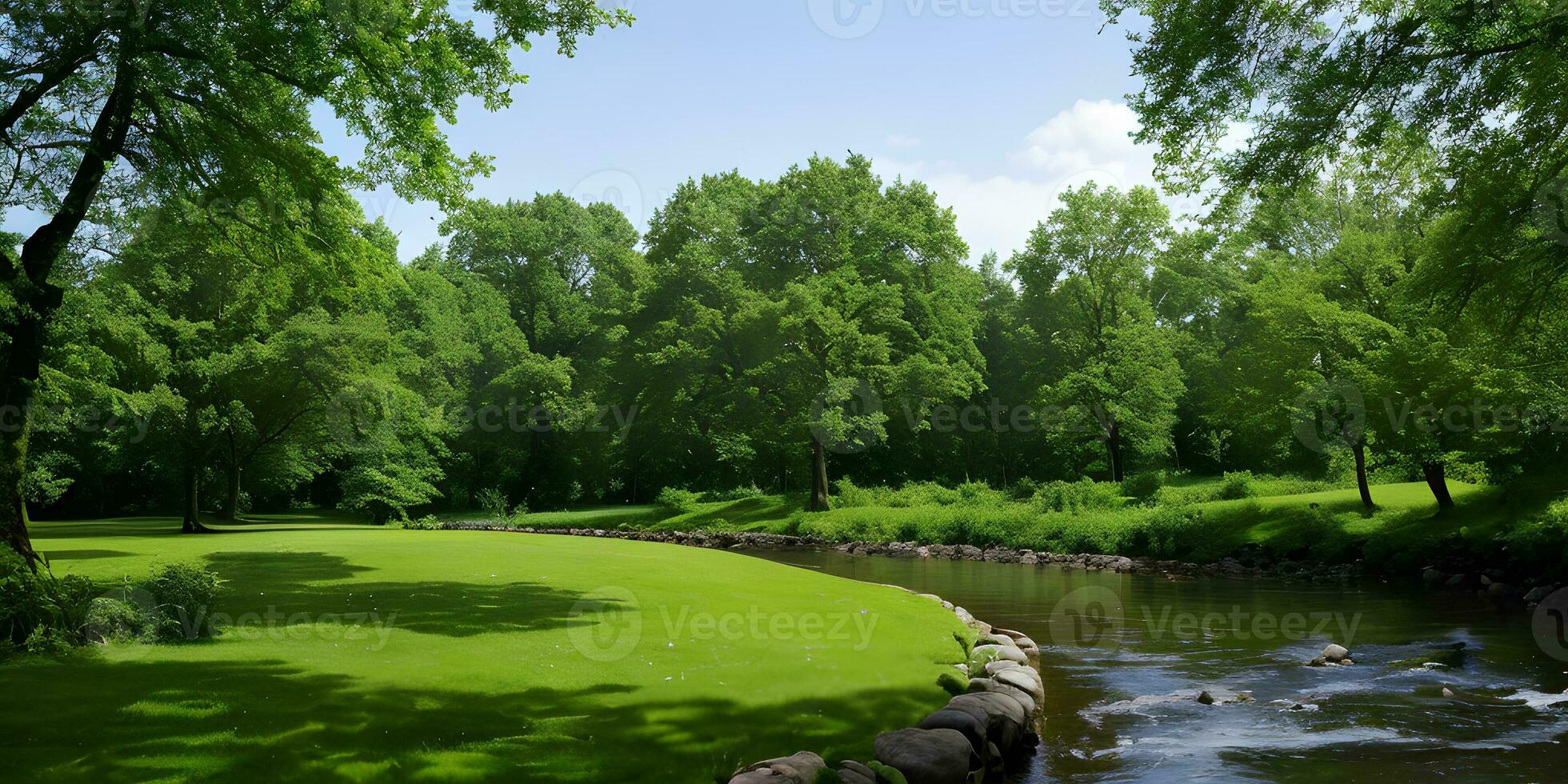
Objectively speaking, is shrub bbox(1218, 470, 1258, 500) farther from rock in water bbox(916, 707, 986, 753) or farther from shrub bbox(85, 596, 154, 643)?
shrub bbox(85, 596, 154, 643)

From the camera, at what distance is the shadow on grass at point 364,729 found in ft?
20.1

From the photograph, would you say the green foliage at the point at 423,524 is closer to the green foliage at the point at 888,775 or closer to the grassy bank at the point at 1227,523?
the grassy bank at the point at 1227,523

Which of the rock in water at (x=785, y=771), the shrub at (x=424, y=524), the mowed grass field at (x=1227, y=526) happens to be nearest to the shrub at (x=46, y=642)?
the rock in water at (x=785, y=771)

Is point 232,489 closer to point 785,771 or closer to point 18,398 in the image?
point 18,398

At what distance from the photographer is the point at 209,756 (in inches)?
242

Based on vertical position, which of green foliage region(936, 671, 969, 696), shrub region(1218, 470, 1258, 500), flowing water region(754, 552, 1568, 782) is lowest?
flowing water region(754, 552, 1568, 782)

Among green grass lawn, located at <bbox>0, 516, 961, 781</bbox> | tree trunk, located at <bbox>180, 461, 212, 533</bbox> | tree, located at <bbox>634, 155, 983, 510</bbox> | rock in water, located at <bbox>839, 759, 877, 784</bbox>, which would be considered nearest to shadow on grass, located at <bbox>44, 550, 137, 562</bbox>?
green grass lawn, located at <bbox>0, 516, 961, 781</bbox>

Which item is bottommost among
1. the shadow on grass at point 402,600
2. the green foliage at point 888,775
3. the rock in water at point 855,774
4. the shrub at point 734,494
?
the green foliage at point 888,775

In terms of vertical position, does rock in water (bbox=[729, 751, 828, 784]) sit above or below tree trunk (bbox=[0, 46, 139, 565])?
below

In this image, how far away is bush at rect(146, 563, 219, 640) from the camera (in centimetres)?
948

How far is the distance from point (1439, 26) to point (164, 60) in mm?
16422

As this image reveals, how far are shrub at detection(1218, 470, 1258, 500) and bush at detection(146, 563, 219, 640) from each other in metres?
30.4

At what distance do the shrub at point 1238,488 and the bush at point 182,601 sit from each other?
99.9 feet

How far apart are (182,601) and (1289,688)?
1278cm
